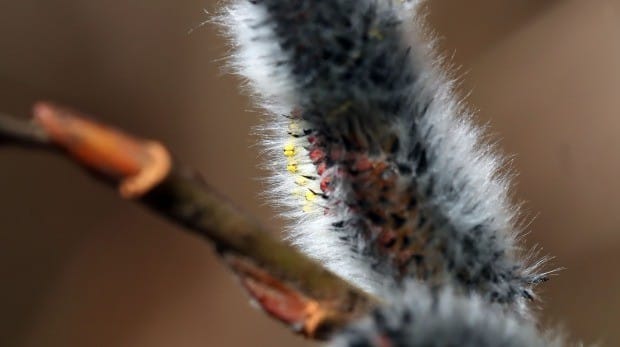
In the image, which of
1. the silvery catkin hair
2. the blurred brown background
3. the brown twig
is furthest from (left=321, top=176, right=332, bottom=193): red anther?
the blurred brown background

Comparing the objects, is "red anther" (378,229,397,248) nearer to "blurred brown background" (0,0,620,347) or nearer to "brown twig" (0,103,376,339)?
"brown twig" (0,103,376,339)

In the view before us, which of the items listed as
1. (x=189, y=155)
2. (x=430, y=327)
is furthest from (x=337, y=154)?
(x=189, y=155)

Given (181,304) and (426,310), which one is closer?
(426,310)

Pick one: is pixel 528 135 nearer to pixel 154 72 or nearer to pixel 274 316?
pixel 154 72

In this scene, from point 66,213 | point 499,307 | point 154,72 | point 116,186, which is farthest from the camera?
point 154,72

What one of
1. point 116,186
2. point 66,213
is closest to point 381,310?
point 116,186

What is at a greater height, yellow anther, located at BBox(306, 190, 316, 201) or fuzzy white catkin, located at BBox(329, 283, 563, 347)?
fuzzy white catkin, located at BBox(329, 283, 563, 347)
